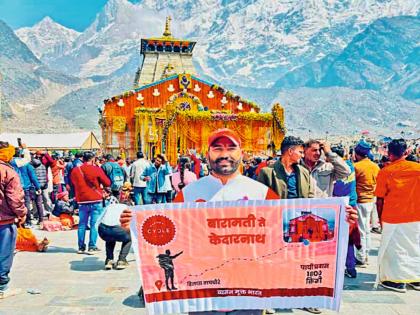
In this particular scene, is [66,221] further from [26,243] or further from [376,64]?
[376,64]

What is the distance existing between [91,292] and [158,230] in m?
2.82

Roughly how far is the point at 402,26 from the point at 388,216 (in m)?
199

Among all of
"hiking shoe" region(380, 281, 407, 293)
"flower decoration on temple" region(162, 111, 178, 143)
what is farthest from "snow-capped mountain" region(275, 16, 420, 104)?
"hiking shoe" region(380, 281, 407, 293)

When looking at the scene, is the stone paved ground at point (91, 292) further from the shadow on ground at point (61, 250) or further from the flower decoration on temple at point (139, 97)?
the flower decoration on temple at point (139, 97)

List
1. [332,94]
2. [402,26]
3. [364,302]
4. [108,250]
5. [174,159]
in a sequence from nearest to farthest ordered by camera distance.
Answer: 1. [364,302]
2. [108,250]
3. [174,159]
4. [332,94]
5. [402,26]

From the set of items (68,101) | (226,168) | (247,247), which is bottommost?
(247,247)

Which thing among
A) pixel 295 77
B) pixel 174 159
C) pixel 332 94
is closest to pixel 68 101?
pixel 332 94

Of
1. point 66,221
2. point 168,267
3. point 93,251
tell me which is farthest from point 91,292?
point 66,221

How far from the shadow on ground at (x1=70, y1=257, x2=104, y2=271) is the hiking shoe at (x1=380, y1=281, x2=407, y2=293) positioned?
13.0 feet

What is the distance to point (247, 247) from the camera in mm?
3623

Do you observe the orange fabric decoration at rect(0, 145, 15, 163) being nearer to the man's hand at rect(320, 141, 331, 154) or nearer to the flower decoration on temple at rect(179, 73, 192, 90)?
the man's hand at rect(320, 141, 331, 154)

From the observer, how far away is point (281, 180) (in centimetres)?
477

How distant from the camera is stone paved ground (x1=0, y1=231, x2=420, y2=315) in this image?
5.35 meters

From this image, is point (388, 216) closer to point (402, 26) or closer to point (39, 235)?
point (39, 235)
